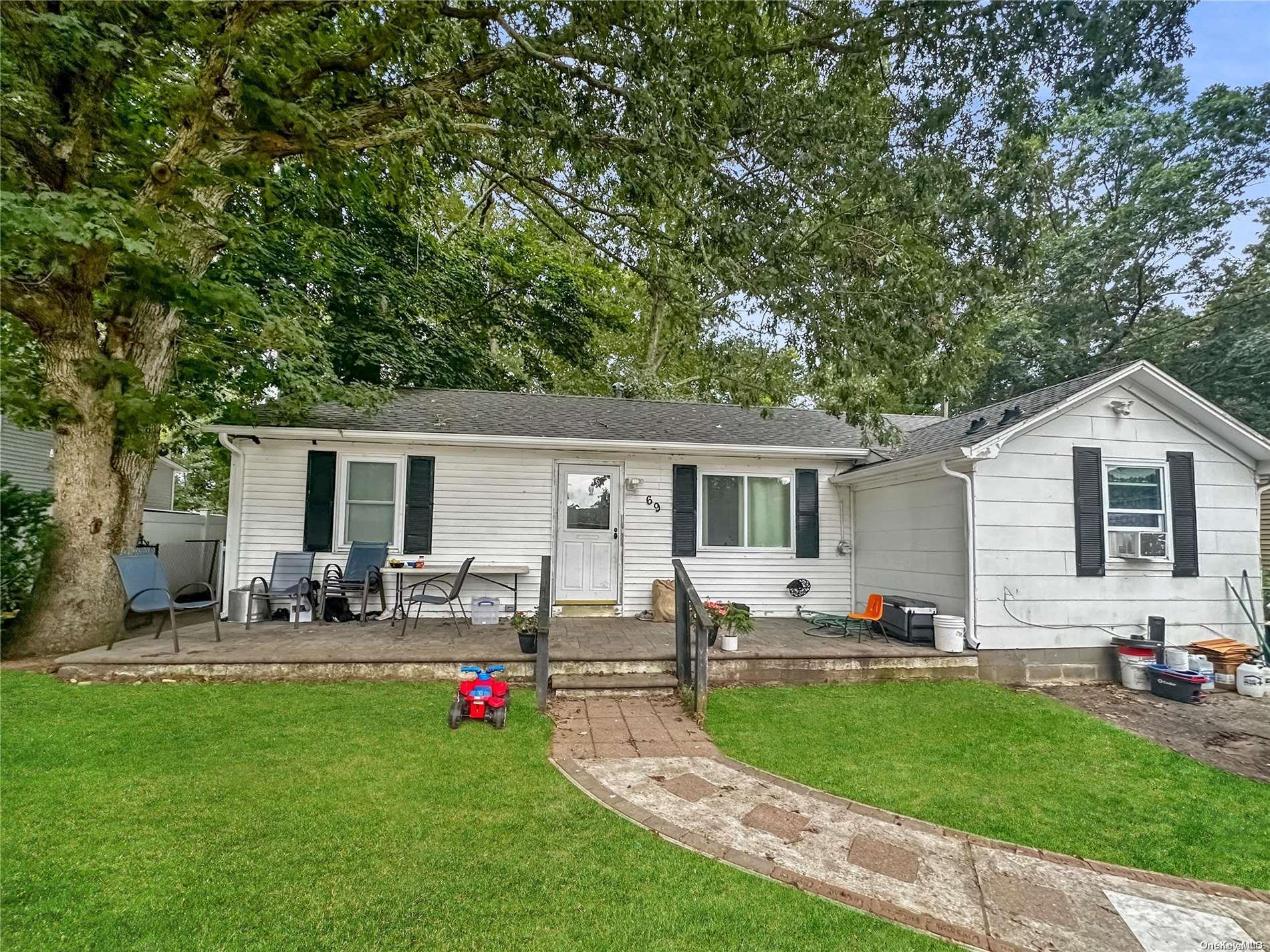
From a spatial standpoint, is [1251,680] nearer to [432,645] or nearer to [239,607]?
[432,645]

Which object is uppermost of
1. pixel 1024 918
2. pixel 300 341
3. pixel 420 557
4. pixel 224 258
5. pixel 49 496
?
pixel 224 258

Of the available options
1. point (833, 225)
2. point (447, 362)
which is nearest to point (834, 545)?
point (833, 225)

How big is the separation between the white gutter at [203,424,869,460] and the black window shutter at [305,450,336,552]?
31 cm

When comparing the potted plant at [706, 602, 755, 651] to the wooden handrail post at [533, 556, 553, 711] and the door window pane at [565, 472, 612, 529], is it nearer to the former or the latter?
the wooden handrail post at [533, 556, 553, 711]

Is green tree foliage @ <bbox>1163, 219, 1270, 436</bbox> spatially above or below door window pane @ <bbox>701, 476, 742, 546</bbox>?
above

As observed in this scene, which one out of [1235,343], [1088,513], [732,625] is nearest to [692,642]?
[732,625]

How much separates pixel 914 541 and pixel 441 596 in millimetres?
6318

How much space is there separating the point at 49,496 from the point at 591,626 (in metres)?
5.97

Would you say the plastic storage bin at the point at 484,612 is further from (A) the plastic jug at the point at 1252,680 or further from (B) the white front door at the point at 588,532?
(A) the plastic jug at the point at 1252,680

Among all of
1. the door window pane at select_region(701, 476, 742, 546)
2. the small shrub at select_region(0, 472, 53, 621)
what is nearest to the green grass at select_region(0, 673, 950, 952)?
the small shrub at select_region(0, 472, 53, 621)

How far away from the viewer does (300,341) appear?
22.2 feet

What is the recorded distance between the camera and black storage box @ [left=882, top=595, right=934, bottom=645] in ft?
21.8

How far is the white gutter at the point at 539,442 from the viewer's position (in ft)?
24.0

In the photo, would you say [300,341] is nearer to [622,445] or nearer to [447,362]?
[622,445]
